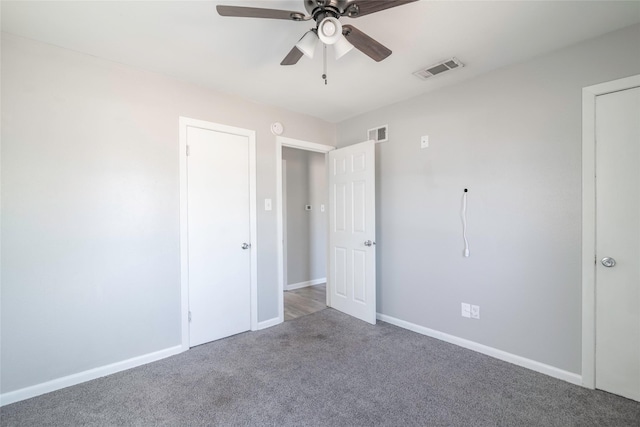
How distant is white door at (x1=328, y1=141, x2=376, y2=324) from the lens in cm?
332

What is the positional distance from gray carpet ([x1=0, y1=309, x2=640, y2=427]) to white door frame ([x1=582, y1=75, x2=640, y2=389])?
23cm

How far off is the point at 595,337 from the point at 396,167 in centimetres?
216

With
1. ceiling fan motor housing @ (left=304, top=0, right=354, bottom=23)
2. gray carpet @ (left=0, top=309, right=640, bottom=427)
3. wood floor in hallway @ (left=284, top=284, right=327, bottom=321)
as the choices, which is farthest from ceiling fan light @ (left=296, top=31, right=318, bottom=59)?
wood floor in hallway @ (left=284, top=284, right=327, bottom=321)

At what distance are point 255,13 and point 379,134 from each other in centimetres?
224

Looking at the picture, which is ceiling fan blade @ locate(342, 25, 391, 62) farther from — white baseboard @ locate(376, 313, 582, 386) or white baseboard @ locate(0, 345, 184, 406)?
white baseboard @ locate(0, 345, 184, 406)

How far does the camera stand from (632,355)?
1942mm

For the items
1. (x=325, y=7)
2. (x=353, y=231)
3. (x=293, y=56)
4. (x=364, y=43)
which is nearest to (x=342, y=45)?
(x=364, y=43)

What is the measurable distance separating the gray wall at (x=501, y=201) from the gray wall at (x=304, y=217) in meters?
1.99

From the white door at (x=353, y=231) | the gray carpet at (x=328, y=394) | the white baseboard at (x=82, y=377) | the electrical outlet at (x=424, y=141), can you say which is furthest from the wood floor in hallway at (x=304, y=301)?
the electrical outlet at (x=424, y=141)

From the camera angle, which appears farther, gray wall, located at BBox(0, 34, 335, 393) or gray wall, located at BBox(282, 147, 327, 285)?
gray wall, located at BBox(282, 147, 327, 285)

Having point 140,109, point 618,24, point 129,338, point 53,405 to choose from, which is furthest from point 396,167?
point 53,405

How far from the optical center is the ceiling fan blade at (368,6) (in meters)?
1.42

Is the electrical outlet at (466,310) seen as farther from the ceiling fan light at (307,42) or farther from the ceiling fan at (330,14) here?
the ceiling fan light at (307,42)

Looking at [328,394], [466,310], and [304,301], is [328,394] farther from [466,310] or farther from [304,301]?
[304,301]
